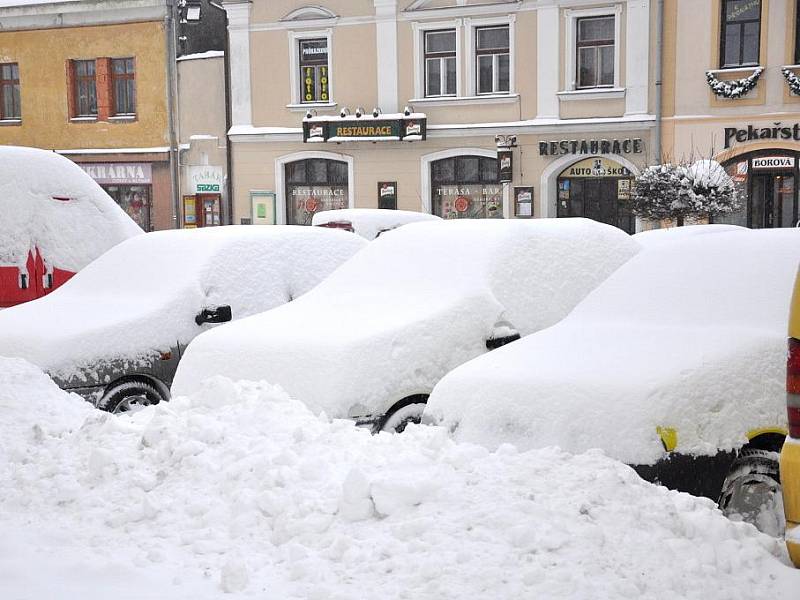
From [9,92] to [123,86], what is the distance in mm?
3989

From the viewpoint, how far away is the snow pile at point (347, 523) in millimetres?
3555

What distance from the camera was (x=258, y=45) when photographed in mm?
24938

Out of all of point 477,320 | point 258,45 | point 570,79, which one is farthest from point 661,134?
point 477,320

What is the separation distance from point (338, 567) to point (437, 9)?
2095 centimetres

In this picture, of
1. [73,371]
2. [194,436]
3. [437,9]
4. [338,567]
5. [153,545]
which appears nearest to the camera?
[338,567]

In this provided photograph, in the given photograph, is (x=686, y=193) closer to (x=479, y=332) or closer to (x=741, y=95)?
(x=741, y=95)

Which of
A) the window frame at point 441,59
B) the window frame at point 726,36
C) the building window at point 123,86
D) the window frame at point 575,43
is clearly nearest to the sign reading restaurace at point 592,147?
the window frame at point 575,43

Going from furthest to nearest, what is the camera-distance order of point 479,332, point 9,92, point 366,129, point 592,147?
point 9,92, point 366,129, point 592,147, point 479,332

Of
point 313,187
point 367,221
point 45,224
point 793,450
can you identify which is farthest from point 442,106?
point 793,450

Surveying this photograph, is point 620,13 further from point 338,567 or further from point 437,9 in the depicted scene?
point 338,567

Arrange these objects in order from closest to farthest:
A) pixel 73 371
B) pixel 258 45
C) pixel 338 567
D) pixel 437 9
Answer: pixel 338 567, pixel 73 371, pixel 437 9, pixel 258 45

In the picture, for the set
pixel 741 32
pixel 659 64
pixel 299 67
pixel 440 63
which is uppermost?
pixel 741 32

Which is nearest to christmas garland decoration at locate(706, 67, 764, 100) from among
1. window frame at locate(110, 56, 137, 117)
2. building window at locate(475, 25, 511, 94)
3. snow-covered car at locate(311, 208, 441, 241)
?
building window at locate(475, 25, 511, 94)

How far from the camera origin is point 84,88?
1069 inches
